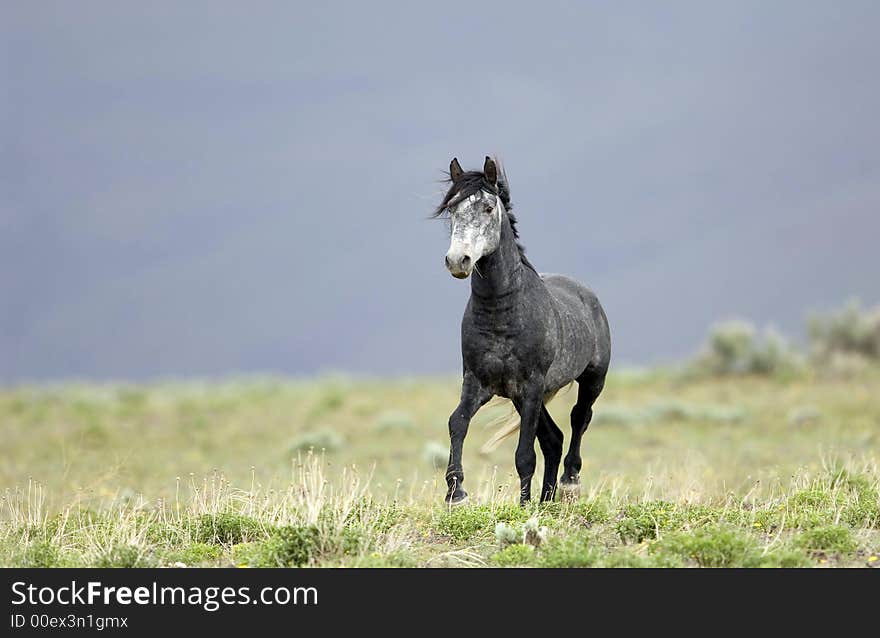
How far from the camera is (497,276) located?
10023 mm

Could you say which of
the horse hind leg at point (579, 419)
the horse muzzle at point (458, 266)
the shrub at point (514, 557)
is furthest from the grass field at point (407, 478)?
the horse muzzle at point (458, 266)

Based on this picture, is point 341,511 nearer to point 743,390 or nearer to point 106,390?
point 743,390

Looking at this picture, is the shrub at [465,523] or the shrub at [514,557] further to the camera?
the shrub at [465,523]

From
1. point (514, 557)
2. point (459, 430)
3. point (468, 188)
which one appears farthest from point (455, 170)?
point (514, 557)

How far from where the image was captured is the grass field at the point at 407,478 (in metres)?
8.67

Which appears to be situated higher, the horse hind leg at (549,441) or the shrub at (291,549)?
the horse hind leg at (549,441)

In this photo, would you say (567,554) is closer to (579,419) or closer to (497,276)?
(497,276)

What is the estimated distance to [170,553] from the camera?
29.2 ft

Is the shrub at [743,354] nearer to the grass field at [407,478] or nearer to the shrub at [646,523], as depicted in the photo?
the grass field at [407,478]
